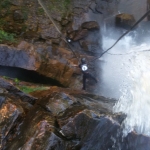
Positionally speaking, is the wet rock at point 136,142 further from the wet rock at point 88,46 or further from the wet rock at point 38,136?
the wet rock at point 88,46

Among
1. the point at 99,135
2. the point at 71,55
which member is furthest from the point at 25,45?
the point at 99,135

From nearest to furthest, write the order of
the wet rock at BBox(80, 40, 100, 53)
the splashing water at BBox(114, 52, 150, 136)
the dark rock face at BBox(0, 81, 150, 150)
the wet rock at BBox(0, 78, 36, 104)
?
the dark rock face at BBox(0, 81, 150, 150) → the wet rock at BBox(0, 78, 36, 104) → the splashing water at BBox(114, 52, 150, 136) → the wet rock at BBox(80, 40, 100, 53)

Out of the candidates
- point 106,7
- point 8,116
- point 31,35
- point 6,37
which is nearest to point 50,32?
point 31,35

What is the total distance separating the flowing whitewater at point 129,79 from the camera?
21.8ft

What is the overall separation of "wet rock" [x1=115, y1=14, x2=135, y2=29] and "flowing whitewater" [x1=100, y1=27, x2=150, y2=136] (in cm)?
56

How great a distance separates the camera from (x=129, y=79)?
9.59 m

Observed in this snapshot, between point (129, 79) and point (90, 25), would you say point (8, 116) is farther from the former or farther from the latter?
point (90, 25)

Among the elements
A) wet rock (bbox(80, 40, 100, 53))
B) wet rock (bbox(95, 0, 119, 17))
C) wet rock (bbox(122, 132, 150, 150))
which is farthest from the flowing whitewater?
wet rock (bbox(95, 0, 119, 17))

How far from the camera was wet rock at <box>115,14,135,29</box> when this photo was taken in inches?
490

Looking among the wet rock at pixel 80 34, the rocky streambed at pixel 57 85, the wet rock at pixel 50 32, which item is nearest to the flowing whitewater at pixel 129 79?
the rocky streambed at pixel 57 85

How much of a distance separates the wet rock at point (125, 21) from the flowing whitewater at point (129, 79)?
1.83 ft

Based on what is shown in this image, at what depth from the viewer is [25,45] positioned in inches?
365

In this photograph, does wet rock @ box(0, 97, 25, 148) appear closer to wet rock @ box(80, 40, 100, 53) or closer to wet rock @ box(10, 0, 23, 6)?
wet rock @ box(80, 40, 100, 53)

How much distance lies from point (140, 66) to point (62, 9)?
170 inches
